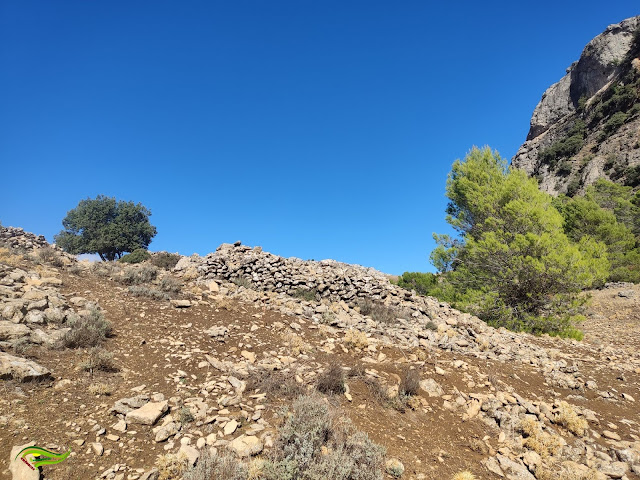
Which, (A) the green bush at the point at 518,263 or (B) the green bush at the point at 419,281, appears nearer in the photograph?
(A) the green bush at the point at 518,263

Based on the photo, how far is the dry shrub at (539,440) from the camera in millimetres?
4961

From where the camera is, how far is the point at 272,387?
569 centimetres

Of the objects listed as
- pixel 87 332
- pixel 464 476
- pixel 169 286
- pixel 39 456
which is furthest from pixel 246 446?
pixel 169 286

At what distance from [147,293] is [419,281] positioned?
61.4 feet

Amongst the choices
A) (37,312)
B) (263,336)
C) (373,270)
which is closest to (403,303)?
(373,270)

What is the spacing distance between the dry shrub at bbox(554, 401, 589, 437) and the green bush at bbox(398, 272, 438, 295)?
16048 millimetres

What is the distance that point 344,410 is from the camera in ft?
17.2

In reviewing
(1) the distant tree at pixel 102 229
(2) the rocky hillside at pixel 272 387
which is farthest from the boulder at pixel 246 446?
(1) the distant tree at pixel 102 229

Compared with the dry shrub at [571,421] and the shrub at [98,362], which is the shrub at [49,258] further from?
the dry shrub at [571,421]

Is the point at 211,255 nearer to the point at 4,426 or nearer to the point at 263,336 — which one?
the point at 263,336

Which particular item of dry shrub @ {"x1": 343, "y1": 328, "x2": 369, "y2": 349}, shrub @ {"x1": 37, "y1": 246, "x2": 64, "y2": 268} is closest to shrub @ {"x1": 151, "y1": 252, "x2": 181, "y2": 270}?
shrub @ {"x1": 37, "y1": 246, "x2": 64, "y2": 268}

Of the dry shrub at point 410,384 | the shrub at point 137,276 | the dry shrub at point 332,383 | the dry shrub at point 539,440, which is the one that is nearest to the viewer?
the dry shrub at point 539,440

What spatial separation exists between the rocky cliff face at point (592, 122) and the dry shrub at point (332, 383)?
2001 inches

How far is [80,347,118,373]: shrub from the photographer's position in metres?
5.54
